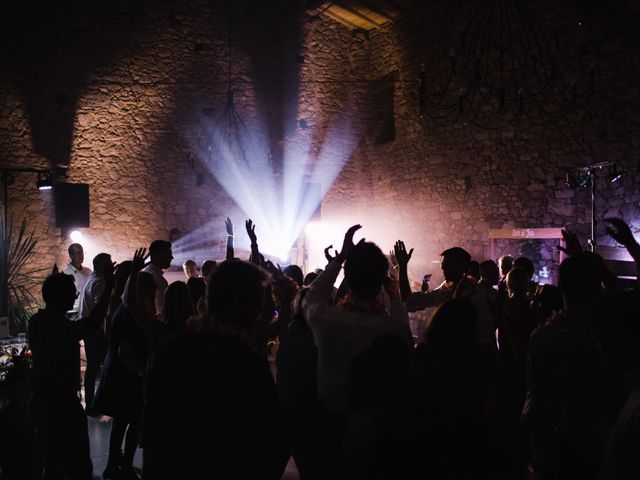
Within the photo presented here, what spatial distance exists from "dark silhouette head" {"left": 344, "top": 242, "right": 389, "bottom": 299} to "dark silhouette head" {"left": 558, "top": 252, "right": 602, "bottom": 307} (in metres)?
0.86

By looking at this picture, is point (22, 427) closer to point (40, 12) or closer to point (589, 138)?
point (589, 138)

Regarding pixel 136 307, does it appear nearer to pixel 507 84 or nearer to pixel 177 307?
pixel 177 307

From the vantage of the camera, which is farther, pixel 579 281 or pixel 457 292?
pixel 457 292

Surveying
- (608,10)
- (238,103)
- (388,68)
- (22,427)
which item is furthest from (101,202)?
(608,10)

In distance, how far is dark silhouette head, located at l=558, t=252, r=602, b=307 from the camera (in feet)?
7.65

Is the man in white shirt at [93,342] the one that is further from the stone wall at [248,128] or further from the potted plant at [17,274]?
the stone wall at [248,128]

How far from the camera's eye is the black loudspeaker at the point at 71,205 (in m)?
10.1

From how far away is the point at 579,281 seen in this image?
235cm

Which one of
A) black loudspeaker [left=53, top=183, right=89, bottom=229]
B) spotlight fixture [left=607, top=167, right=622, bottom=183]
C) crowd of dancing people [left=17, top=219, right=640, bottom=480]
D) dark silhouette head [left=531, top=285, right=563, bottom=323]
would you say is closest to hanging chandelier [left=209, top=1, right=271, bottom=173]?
black loudspeaker [left=53, top=183, right=89, bottom=229]

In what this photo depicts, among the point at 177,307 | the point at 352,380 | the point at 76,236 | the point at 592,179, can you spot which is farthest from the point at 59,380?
the point at 76,236

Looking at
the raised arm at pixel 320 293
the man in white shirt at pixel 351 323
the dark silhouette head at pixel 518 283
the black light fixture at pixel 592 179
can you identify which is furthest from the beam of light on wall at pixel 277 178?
the man in white shirt at pixel 351 323

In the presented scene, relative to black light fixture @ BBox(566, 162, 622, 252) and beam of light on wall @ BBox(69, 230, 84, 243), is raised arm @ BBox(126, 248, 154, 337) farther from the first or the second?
beam of light on wall @ BBox(69, 230, 84, 243)

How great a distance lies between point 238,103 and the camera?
37.6ft

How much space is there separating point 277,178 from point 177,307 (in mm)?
8973
